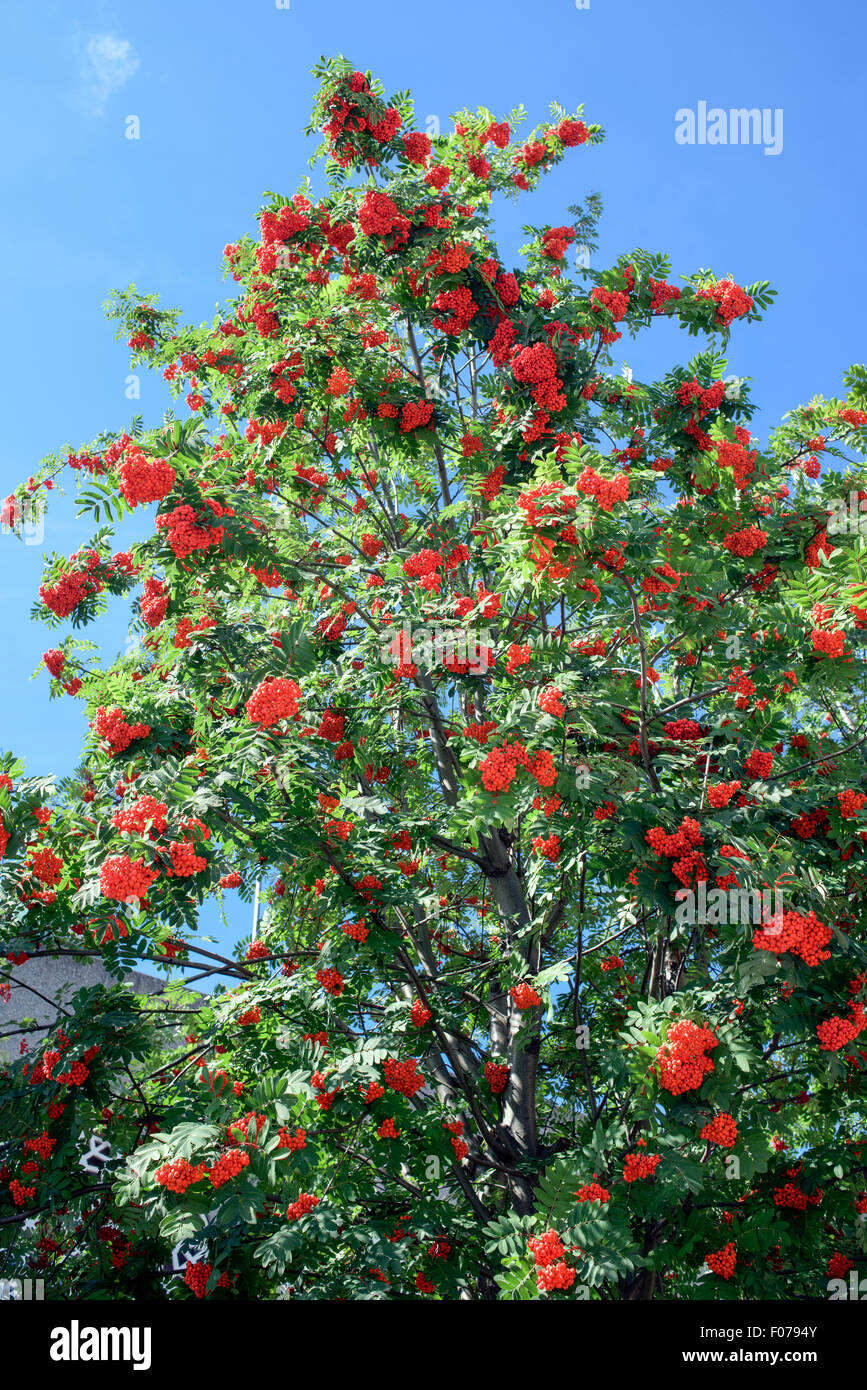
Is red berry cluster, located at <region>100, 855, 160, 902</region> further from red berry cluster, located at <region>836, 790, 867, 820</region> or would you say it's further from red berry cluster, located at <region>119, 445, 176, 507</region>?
red berry cluster, located at <region>836, 790, 867, 820</region>

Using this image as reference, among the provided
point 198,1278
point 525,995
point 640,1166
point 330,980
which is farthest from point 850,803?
point 198,1278

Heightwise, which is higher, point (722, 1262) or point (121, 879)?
point (121, 879)

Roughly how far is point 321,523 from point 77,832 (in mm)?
4847

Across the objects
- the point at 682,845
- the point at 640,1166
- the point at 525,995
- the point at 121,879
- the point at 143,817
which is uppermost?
the point at 143,817

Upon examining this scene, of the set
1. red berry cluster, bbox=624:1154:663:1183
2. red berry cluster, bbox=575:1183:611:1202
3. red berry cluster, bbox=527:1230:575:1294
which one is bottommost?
red berry cluster, bbox=527:1230:575:1294

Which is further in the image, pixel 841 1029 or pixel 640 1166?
pixel 640 1166

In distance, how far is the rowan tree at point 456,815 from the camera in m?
4.65

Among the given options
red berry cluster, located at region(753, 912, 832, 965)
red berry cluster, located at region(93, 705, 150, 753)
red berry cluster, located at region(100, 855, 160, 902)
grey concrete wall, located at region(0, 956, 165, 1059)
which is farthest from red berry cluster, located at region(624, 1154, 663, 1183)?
grey concrete wall, located at region(0, 956, 165, 1059)

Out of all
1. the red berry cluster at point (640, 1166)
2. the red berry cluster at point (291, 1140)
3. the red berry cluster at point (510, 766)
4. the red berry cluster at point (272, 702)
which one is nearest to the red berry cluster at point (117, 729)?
the red berry cluster at point (272, 702)

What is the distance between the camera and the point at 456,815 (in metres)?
4.82

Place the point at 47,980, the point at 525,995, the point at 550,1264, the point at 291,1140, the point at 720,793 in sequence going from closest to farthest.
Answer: the point at 550,1264
the point at 291,1140
the point at 720,793
the point at 525,995
the point at 47,980

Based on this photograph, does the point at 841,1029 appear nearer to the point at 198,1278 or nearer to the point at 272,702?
the point at 272,702

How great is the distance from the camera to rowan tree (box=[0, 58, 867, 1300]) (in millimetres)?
4652
